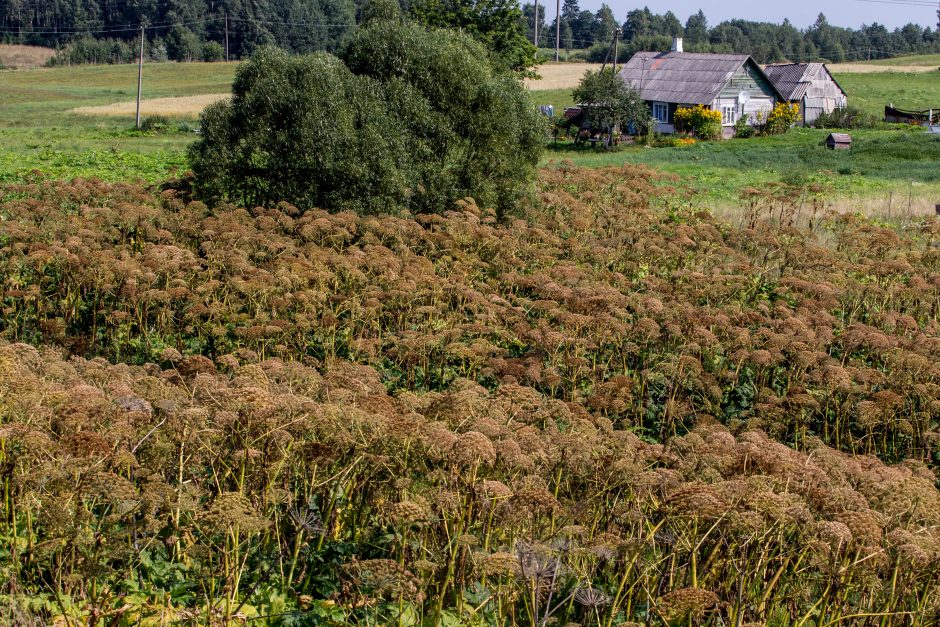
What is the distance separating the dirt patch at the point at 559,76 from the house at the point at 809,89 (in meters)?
16.6

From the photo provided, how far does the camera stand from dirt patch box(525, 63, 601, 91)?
86.8 m

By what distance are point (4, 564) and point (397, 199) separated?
13630mm

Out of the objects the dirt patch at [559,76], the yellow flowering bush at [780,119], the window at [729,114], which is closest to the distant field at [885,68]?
the dirt patch at [559,76]

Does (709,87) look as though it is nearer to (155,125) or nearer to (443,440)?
(155,125)

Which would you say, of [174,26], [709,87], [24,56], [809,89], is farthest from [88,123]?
[24,56]

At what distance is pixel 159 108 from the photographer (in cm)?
6456

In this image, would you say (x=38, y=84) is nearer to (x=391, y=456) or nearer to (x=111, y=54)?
(x=111, y=54)

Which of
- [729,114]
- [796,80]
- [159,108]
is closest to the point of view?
[729,114]

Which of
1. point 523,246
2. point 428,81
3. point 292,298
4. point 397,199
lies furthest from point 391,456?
point 428,81

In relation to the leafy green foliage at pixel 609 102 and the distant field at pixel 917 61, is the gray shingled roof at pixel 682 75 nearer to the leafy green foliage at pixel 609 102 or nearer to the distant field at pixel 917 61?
the leafy green foliage at pixel 609 102

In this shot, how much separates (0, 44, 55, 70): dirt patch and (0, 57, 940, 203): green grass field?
46429 mm

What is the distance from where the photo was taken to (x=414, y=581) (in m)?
4.49

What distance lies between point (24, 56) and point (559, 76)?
73684 mm

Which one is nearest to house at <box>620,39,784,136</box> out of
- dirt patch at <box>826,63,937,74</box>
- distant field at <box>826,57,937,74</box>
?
dirt patch at <box>826,63,937,74</box>
